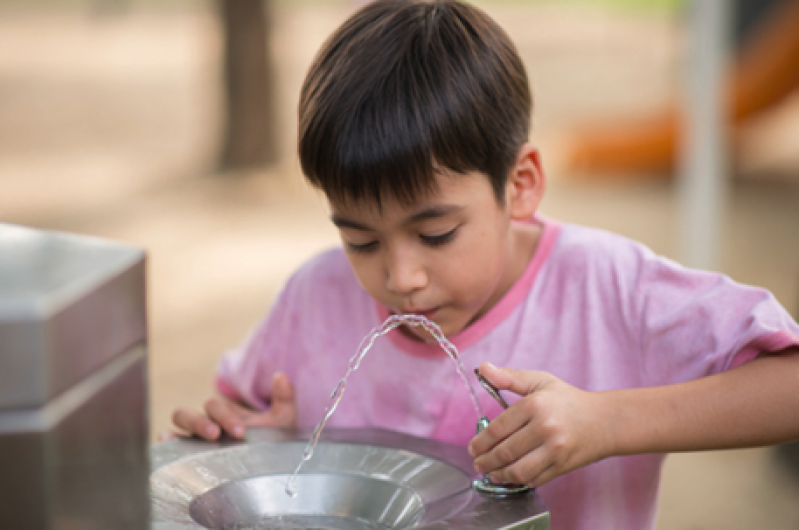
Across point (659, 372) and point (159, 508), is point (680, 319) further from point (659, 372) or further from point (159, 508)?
point (159, 508)

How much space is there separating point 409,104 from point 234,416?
1.31ft

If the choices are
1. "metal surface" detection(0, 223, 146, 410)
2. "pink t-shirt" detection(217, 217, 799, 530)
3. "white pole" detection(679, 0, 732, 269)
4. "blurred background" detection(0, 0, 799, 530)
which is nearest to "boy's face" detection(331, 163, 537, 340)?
"pink t-shirt" detection(217, 217, 799, 530)

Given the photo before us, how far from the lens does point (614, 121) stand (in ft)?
25.0

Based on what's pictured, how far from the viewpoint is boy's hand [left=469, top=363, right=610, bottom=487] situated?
2.72ft

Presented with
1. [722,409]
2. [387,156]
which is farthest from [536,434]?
[387,156]

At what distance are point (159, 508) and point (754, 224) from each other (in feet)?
15.8

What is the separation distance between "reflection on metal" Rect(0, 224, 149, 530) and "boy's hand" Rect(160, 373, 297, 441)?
1.31ft

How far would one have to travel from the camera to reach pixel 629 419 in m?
0.90

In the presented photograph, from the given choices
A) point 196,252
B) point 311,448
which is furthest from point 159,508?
point 196,252

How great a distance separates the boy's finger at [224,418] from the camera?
105cm

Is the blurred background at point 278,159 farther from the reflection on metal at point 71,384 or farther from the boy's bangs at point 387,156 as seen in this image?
the reflection on metal at point 71,384

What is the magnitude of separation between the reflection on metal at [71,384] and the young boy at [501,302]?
1.11 ft

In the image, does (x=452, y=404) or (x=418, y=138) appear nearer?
(x=418, y=138)

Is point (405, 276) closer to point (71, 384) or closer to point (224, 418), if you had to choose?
point (224, 418)
